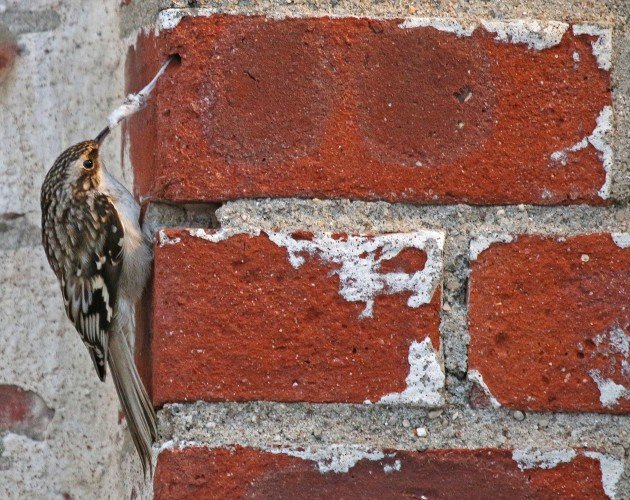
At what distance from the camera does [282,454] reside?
51.5 inches

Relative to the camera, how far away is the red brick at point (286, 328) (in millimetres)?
1321

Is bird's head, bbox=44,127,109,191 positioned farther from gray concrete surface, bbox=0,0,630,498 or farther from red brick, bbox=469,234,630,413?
red brick, bbox=469,234,630,413

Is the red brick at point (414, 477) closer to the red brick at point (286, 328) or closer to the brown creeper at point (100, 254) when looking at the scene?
the red brick at point (286, 328)

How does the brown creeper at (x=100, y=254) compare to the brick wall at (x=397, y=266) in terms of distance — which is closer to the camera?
the brick wall at (x=397, y=266)

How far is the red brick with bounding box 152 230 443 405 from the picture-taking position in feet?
4.33

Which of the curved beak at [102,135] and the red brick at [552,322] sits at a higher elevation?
the curved beak at [102,135]

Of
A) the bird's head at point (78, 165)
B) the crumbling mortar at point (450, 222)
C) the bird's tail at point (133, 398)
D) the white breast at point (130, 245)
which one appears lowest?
the bird's tail at point (133, 398)

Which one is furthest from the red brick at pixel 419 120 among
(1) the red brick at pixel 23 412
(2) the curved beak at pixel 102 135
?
(1) the red brick at pixel 23 412

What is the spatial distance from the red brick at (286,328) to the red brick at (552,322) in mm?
68

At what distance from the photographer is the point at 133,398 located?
160 centimetres

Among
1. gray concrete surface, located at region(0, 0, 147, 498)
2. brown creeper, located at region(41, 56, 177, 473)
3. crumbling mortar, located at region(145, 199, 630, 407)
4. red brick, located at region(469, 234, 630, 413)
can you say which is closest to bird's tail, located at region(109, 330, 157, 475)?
brown creeper, located at region(41, 56, 177, 473)

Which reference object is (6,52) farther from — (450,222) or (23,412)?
(450,222)

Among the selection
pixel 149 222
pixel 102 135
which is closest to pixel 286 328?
pixel 149 222

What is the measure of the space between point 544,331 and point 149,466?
0.58m
